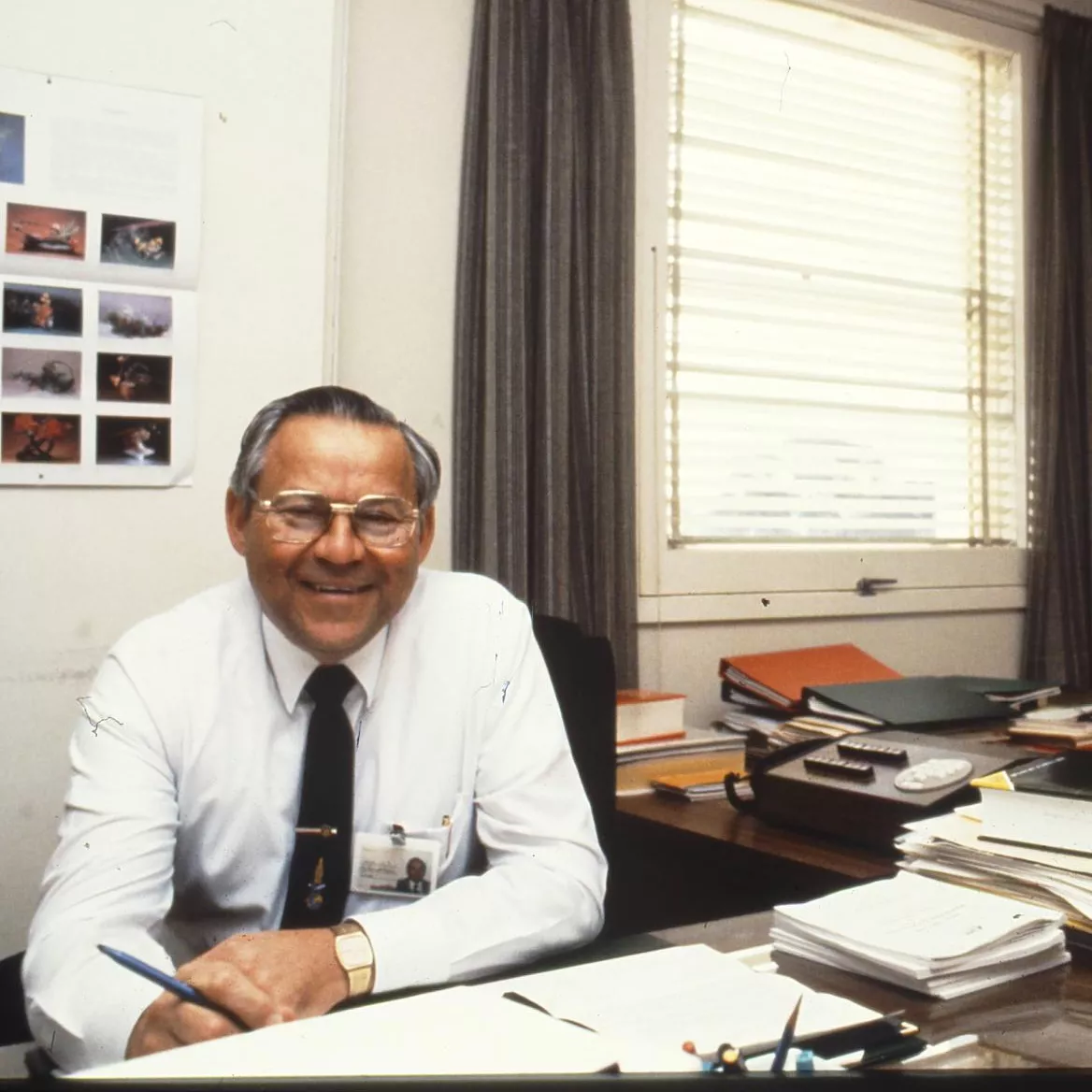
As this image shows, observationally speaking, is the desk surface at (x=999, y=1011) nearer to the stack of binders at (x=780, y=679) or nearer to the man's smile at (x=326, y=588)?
the man's smile at (x=326, y=588)

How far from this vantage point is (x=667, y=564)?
8.41 ft

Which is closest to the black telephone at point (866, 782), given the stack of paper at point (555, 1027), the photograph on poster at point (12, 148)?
the stack of paper at point (555, 1027)

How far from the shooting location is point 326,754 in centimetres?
141

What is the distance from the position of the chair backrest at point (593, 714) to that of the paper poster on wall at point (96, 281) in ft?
2.42

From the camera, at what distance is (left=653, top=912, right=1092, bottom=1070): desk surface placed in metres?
0.82

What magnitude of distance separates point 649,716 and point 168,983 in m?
1.35

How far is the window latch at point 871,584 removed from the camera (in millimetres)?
2840

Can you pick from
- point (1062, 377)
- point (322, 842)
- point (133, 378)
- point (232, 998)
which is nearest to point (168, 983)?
point (232, 998)

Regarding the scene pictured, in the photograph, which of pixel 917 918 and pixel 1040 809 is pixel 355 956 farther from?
pixel 1040 809

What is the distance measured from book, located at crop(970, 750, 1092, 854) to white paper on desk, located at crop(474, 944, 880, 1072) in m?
0.37

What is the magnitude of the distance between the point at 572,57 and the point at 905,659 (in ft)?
5.71

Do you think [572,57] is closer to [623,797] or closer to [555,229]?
[555,229]

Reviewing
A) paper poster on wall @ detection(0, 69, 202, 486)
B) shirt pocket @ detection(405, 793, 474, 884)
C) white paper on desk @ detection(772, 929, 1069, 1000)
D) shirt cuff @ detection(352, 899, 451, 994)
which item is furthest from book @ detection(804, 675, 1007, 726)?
paper poster on wall @ detection(0, 69, 202, 486)

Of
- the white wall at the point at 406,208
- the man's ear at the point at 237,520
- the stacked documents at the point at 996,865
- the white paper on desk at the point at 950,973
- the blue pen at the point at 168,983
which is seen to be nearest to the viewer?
the blue pen at the point at 168,983
